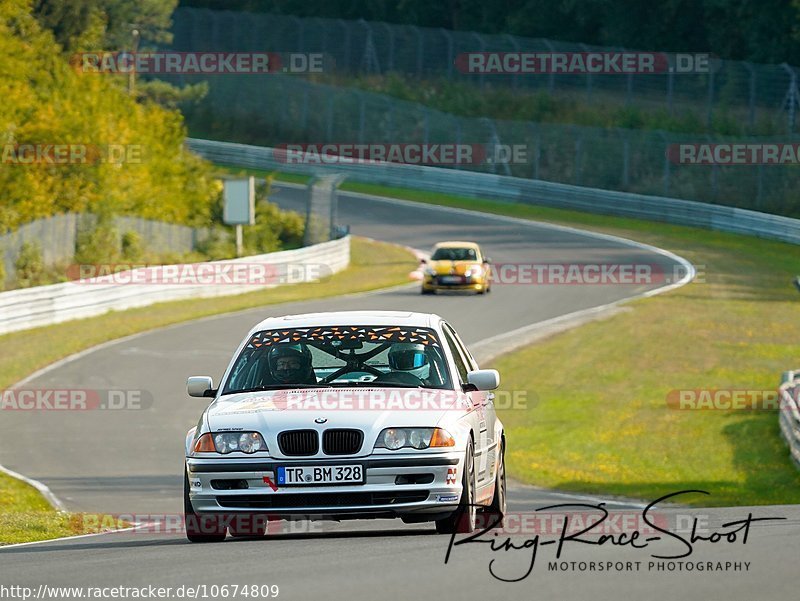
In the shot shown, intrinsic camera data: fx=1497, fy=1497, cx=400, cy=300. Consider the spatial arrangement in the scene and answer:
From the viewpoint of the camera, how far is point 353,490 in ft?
29.8

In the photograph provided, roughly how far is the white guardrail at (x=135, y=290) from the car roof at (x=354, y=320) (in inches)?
810

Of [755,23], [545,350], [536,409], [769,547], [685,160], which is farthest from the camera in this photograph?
[755,23]

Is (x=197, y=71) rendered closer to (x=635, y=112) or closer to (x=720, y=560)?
(x=635, y=112)

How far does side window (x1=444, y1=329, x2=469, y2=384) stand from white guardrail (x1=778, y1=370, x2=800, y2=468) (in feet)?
33.3

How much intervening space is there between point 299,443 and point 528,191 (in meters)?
52.0

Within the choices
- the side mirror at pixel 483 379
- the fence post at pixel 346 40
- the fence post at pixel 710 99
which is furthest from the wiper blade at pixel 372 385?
the fence post at pixel 346 40

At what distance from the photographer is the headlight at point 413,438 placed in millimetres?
9172

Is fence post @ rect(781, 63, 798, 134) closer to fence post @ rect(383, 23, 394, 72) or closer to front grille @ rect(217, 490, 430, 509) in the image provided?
fence post @ rect(383, 23, 394, 72)

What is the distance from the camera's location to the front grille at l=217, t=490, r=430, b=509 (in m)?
9.07

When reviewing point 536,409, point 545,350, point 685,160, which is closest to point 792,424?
point 536,409

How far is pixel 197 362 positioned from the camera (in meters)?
27.1

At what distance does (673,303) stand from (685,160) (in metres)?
23.0

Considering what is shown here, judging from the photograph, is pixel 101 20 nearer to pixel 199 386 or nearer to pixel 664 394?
pixel 664 394

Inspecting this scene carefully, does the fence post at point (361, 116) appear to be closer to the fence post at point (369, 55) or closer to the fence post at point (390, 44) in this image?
the fence post at point (390, 44)
